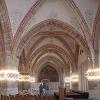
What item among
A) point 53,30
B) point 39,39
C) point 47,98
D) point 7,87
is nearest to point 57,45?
point 39,39

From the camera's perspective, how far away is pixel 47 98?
339 inches

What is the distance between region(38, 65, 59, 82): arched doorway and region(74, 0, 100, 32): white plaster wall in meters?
27.3

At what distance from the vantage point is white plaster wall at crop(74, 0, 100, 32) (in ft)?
53.9

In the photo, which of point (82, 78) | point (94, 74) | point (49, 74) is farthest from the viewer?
point (49, 74)

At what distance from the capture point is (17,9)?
16.7m

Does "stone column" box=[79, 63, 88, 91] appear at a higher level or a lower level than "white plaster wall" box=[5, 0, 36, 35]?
lower

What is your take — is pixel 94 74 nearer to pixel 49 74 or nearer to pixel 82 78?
pixel 82 78

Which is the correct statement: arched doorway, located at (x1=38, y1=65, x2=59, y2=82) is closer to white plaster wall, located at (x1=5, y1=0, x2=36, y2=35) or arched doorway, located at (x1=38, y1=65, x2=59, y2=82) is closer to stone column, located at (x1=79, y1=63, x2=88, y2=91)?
stone column, located at (x1=79, y1=63, x2=88, y2=91)

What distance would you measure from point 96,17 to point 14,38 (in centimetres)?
514

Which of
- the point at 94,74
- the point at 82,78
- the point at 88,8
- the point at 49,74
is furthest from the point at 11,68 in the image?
the point at 49,74

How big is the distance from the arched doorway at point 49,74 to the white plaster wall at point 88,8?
27274 mm

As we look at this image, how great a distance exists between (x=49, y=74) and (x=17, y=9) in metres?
28.4

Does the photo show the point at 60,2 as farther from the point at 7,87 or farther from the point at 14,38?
the point at 7,87

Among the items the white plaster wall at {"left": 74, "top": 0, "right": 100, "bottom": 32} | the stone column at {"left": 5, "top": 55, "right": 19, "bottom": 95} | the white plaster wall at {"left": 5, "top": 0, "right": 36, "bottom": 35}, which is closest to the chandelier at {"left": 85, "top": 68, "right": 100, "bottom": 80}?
the white plaster wall at {"left": 74, "top": 0, "right": 100, "bottom": 32}
